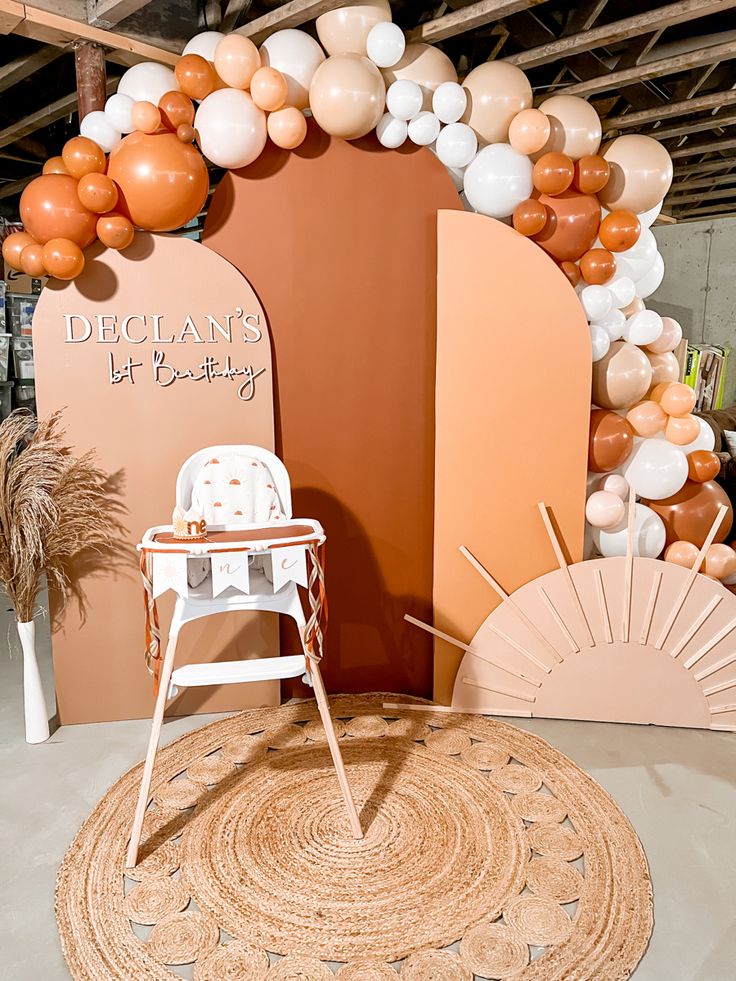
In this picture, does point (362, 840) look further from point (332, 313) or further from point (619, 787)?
point (332, 313)

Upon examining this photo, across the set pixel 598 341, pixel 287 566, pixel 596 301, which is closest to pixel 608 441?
pixel 598 341

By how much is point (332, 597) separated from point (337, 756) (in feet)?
2.93

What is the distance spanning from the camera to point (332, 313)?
2.71 metres

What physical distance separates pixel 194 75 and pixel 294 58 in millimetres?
333

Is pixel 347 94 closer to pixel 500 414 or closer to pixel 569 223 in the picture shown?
pixel 569 223

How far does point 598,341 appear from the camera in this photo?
269cm

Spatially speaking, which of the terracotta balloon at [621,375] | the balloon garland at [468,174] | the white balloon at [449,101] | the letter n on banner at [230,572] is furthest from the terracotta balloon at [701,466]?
the letter n on banner at [230,572]

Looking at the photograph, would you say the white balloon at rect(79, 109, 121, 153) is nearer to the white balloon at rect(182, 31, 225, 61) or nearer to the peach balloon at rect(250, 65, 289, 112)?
the white balloon at rect(182, 31, 225, 61)

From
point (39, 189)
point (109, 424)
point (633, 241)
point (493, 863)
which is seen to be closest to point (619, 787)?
point (493, 863)

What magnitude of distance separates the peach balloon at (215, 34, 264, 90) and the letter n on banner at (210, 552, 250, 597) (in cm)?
155

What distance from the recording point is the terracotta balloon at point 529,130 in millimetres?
2490

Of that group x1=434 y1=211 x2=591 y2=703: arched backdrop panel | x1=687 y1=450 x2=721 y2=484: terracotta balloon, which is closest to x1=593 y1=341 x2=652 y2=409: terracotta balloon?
x1=434 y1=211 x2=591 y2=703: arched backdrop panel

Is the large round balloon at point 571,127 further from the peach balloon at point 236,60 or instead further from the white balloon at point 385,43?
the peach balloon at point 236,60

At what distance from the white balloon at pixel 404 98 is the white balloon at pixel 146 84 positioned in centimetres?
72
